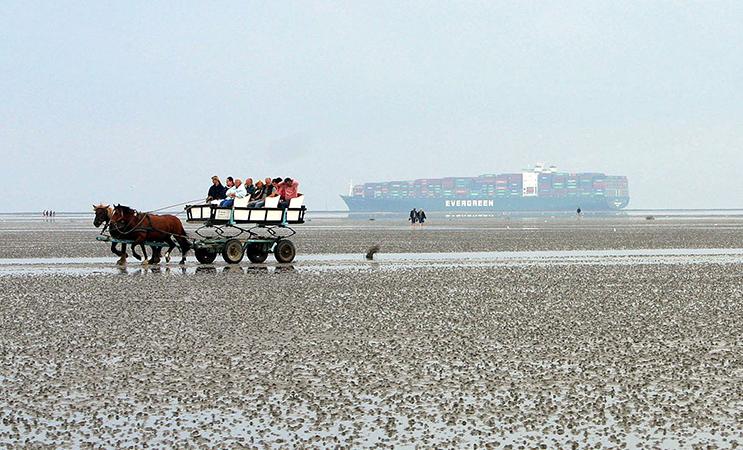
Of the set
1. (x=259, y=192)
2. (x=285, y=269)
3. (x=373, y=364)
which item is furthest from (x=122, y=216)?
(x=373, y=364)

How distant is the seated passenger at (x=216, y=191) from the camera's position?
1030 inches

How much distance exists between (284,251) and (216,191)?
227cm

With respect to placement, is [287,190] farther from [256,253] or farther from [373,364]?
[373,364]

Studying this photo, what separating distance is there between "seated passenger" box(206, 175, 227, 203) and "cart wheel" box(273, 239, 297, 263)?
1.85 m

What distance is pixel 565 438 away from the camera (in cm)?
705

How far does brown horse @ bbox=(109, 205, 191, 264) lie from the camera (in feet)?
84.4

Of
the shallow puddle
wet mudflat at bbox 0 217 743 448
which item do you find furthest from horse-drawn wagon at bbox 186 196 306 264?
wet mudflat at bbox 0 217 743 448

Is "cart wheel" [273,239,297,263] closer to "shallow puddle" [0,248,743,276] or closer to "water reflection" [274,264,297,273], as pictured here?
"shallow puddle" [0,248,743,276]

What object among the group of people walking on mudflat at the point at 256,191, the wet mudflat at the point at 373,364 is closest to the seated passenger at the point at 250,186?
the group of people walking on mudflat at the point at 256,191

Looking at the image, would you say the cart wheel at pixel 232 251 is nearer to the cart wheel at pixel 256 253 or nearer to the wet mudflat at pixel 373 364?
the cart wheel at pixel 256 253

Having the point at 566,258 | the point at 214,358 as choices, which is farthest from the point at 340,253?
the point at 214,358

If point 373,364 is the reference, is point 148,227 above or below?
above

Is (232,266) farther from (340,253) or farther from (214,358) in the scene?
(214,358)

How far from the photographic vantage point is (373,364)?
10.2m
